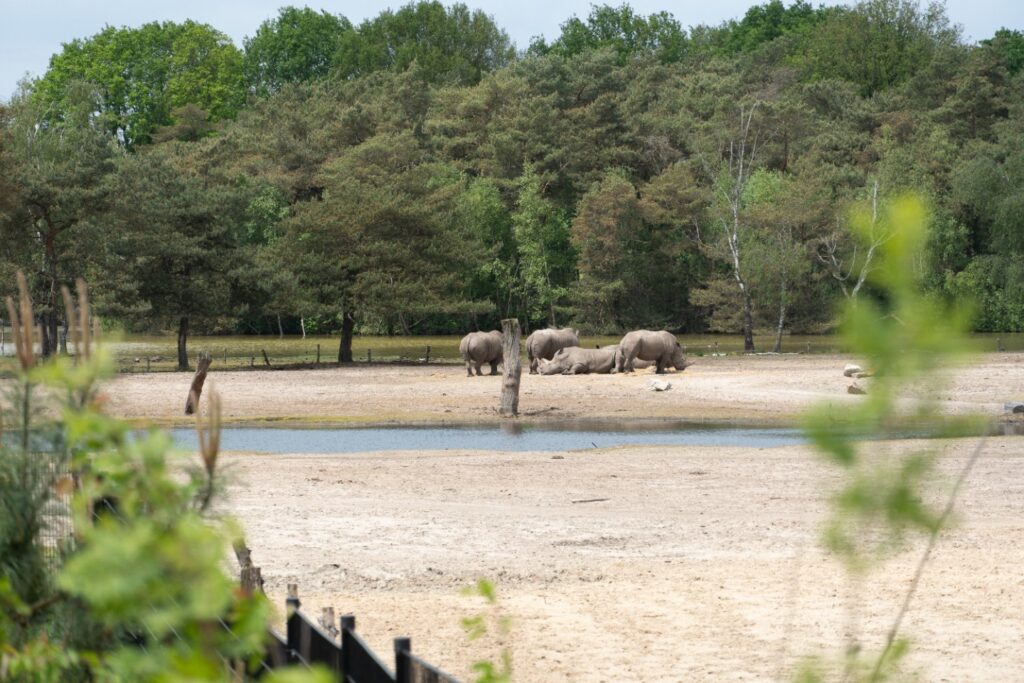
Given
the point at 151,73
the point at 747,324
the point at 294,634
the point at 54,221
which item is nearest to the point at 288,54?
the point at 151,73

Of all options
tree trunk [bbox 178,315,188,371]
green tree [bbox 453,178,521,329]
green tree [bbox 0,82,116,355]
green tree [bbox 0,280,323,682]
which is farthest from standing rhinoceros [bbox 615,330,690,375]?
green tree [bbox 0,280,323,682]

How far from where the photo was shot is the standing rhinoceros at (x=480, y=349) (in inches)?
1661

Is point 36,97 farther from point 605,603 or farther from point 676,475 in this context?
point 605,603

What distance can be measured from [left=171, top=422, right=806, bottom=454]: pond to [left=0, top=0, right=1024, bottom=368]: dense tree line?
15.8 m

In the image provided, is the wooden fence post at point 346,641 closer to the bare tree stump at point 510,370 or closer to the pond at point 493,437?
the pond at point 493,437

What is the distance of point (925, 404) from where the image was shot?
1.89 m

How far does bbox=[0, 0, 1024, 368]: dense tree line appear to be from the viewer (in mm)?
44688

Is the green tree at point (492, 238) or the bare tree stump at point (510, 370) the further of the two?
the green tree at point (492, 238)

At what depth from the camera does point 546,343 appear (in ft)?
143

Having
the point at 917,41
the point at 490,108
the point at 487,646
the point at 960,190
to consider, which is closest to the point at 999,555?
the point at 487,646

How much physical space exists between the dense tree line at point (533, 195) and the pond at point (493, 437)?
15.8 meters

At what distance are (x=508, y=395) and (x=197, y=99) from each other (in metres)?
77.2

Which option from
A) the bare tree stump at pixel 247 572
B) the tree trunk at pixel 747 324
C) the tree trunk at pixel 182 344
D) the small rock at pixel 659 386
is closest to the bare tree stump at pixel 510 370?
the small rock at pixel 659 386

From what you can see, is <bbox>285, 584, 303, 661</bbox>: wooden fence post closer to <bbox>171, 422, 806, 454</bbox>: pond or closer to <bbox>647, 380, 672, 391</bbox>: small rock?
<bbox>171, 422, 806, 454</bbox>: pond
